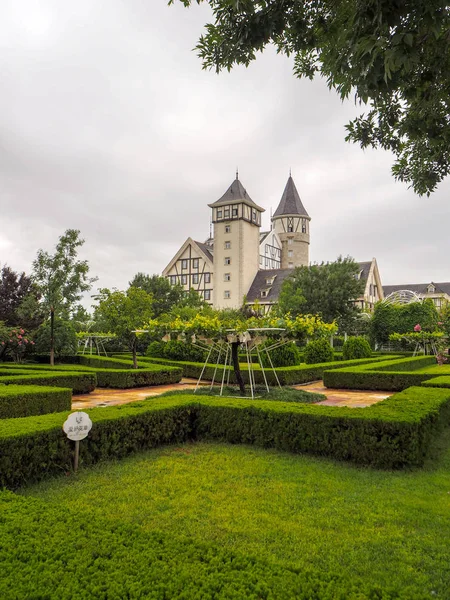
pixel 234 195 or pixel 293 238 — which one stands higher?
pixel 234 195

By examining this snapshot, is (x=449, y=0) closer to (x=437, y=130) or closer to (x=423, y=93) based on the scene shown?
(x=423, y=93)

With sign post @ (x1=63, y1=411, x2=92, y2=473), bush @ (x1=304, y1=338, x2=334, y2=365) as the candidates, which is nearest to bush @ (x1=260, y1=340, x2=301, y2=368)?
bush @ (x1=304, y1=338, x2=334, y2=365)

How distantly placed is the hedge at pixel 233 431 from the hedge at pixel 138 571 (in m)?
2.04

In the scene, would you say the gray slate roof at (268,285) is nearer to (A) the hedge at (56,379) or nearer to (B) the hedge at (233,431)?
(A) the hedge at (56,379)

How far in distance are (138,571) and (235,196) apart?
52.1 meters

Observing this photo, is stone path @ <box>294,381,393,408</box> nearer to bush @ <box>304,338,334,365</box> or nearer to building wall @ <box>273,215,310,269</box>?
bush @ <box>304,338,334,365</box>

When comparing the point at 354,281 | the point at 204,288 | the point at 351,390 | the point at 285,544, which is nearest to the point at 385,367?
the point at 351,390

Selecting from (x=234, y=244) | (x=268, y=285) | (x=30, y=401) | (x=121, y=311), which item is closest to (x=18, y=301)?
(x=121, y=311)

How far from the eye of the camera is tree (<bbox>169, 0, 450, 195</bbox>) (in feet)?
9.59

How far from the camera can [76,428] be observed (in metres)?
4.84

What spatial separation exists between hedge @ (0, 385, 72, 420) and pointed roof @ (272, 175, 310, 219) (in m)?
55.1

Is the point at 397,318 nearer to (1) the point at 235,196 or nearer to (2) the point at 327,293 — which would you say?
(2) the point at 327,293

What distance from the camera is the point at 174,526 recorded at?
3.47 meters

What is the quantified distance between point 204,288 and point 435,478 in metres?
49.9
